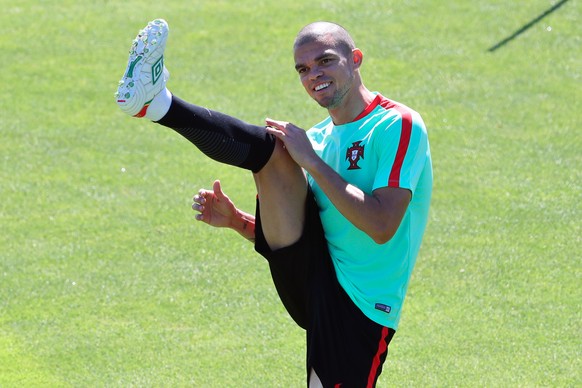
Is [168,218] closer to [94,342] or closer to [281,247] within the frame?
[94,342]

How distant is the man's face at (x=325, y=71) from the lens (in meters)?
4.54

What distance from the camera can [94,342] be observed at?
20.3 ft

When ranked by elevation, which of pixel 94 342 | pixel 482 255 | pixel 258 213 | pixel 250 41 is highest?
pixel 250 41

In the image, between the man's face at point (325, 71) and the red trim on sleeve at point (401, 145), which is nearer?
the red trim on sleeve at point (401, 145)

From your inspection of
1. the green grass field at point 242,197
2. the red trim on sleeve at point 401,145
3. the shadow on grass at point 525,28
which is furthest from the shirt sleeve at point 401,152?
the shadow on grass at point 525,28

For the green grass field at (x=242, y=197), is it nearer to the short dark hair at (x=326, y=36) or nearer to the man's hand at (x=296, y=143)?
the man's hand at (x=296, y=143)

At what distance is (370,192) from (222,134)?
68 cm

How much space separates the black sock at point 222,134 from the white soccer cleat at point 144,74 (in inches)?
4.2

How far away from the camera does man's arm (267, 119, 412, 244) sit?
4.27 m

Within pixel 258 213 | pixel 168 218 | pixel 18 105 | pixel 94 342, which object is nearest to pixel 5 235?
pixel 168 218

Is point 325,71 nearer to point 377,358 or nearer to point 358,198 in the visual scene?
point 358,198

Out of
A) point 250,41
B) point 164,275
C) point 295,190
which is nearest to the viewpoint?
point 295,190

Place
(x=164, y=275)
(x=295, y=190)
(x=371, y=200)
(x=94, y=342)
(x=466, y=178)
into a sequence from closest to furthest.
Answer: (x=371, y=200) < (x=295, y=190) < (x=94, y=342) < (x=164, y=275) < (x=466, y=178)

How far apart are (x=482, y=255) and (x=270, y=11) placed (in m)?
4.83
